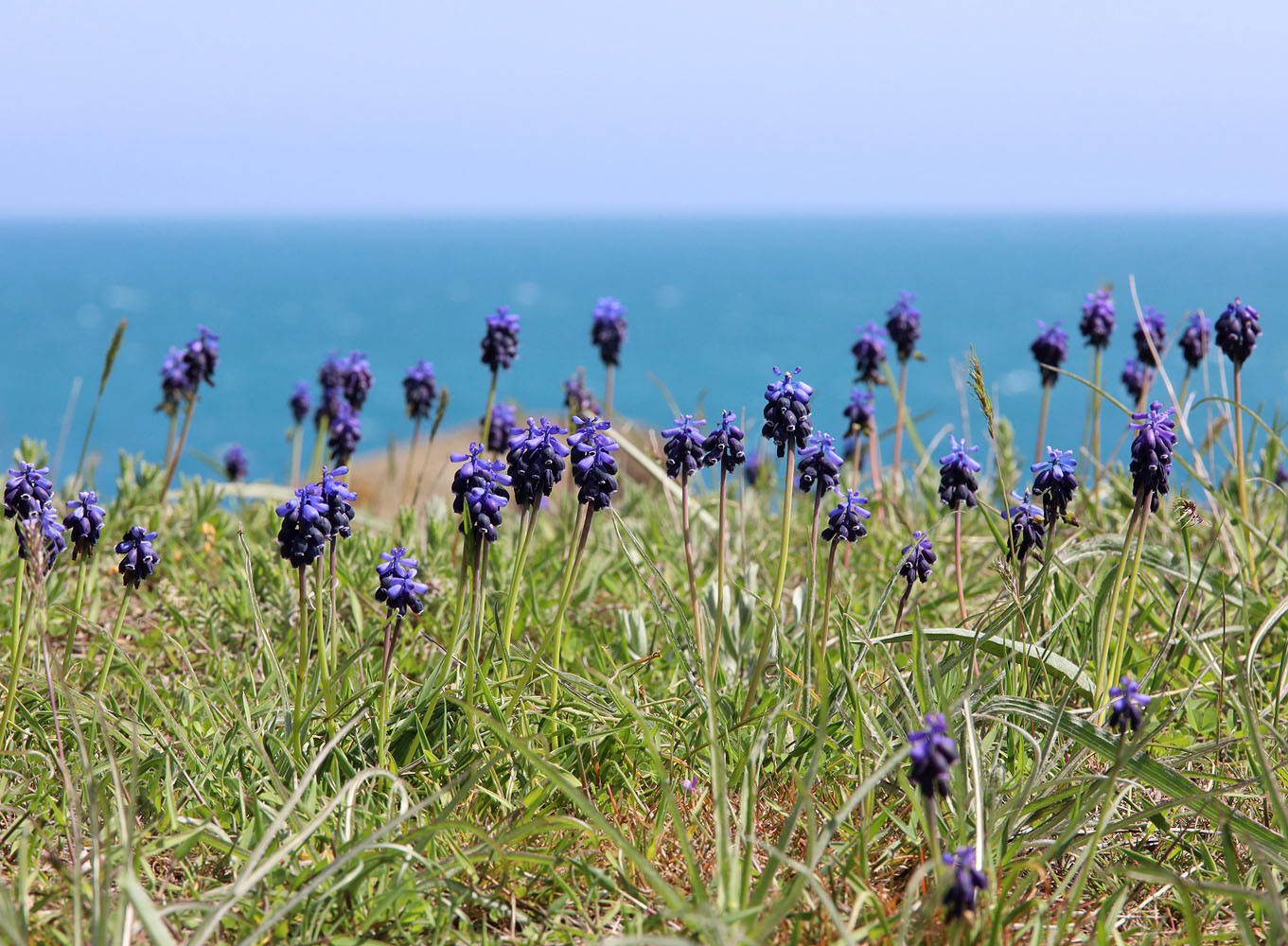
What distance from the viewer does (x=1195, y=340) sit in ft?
20.6

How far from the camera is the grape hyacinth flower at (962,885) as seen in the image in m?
2.31

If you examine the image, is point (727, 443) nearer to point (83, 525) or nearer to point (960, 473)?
point (960, 473)

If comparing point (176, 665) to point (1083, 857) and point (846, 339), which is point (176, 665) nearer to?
point (1083, 857)

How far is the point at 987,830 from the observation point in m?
3.10

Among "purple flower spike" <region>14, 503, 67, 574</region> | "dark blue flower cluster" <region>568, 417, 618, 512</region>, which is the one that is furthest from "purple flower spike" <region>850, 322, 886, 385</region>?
"purple flower spike" <region>14, 503, 67, 574</region>

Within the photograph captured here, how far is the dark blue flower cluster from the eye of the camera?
348cm

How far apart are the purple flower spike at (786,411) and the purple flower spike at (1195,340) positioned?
138 inches

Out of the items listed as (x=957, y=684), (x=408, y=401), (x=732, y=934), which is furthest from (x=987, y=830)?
(x=408, y=401)

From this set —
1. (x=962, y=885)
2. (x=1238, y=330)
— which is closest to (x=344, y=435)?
(x=1238, y=330)

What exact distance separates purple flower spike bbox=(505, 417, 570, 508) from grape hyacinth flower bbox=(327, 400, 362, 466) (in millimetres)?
3067

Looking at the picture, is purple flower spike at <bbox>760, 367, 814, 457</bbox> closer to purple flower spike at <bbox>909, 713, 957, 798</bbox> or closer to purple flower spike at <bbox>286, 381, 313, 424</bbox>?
purple flower spike at <bbox>909, 713, 957, 798</bbox>

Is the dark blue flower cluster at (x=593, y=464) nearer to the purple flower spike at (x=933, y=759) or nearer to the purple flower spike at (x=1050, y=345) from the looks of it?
the purple flower spike at (x=933, y=759)

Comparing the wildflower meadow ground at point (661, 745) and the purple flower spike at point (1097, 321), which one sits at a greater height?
the purple flower spike at point (1097, 321)

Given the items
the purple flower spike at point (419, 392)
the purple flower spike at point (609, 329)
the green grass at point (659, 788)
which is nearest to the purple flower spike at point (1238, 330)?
the green grass at point (659, 788)
